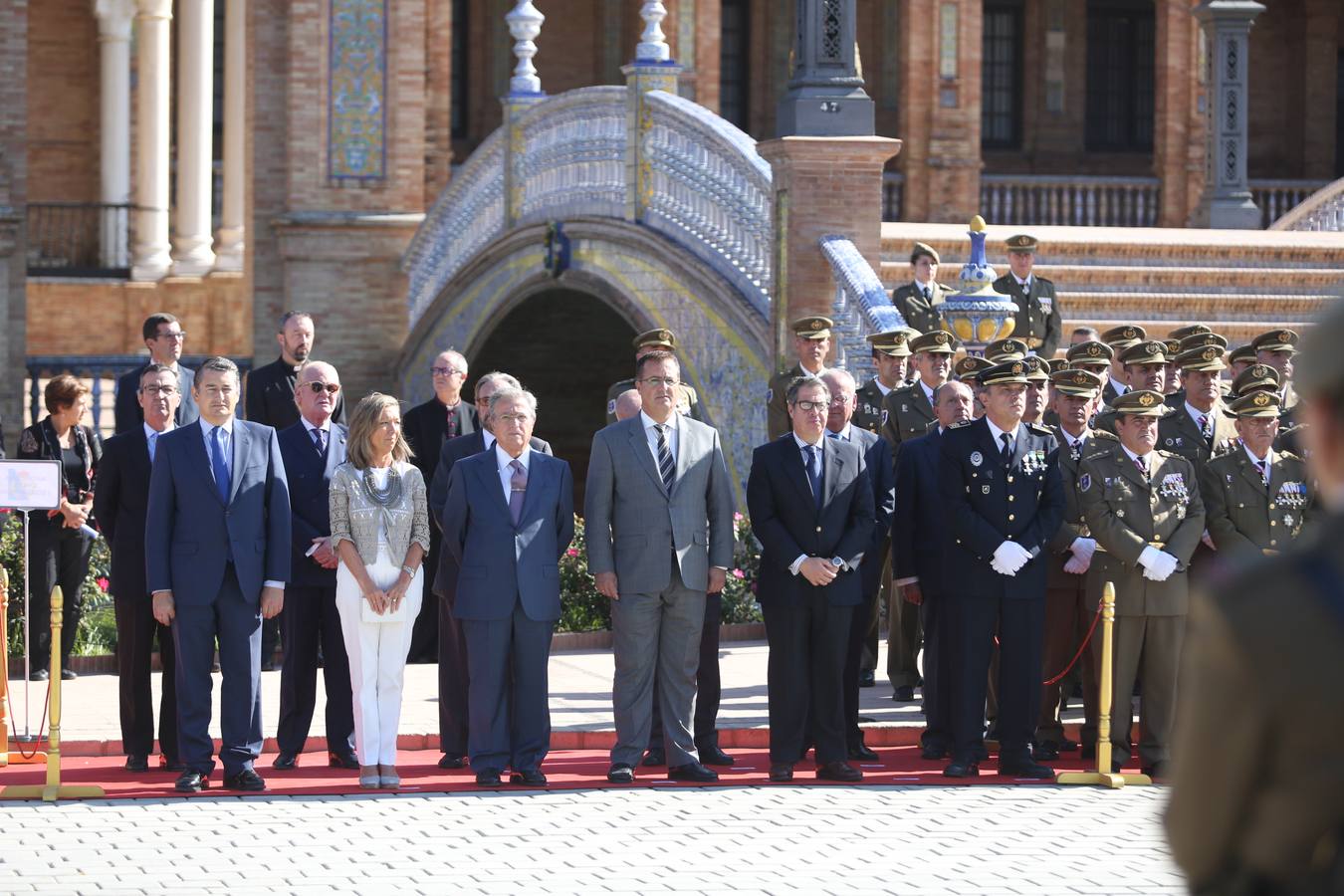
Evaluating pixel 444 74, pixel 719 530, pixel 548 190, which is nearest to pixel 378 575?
pixel 719 530

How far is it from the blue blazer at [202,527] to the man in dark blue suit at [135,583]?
473 millimetres

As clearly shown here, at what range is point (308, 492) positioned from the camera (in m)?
11.5

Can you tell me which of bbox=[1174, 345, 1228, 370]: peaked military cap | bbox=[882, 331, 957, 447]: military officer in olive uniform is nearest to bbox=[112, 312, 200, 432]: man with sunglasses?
bbox=[882, 331, 957, 447]: military officer in olive uniform

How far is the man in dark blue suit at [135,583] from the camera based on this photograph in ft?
36.2

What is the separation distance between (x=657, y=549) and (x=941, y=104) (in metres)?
23.7

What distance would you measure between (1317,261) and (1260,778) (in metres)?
19.4

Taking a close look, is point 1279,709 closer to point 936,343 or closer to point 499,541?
point 499,541

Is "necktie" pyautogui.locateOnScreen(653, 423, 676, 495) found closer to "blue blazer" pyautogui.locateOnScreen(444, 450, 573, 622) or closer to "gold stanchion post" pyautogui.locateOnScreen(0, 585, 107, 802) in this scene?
"blue blazer" pyautogui.locateOnScreen(444, 450, 573, 622)

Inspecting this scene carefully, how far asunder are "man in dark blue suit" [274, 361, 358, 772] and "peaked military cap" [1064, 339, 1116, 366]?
4.04 meters

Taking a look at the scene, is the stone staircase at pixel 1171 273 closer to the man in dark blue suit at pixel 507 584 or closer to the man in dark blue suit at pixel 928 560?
the man in dark blue suit at pixel 928 560

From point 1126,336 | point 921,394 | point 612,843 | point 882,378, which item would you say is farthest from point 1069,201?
point 612,843

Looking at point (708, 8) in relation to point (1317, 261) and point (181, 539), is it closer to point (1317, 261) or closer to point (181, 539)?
point (1317, 261)

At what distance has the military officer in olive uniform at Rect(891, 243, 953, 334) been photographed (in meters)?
16.1

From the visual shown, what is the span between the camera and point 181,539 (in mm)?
10531
